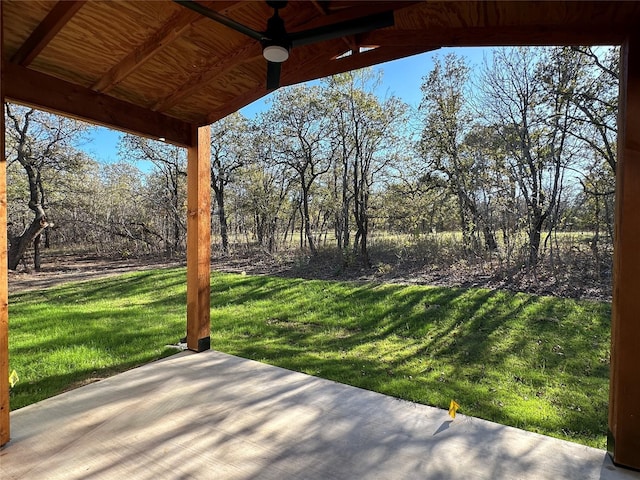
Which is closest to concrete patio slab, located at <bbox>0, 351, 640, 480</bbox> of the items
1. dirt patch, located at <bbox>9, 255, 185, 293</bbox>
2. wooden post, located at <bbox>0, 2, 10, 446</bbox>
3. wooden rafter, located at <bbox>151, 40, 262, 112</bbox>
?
wooden post, located at <bbox>0, 2, 10, 446</bbox>

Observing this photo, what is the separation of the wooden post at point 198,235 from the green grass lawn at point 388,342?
426mm

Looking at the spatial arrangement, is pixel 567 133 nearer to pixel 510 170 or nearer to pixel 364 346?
pixel 510 170

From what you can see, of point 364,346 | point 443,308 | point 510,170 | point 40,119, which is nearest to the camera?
point 364,346

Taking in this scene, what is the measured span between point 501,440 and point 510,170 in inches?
176

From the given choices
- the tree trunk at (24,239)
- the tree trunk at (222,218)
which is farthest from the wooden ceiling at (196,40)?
the tree trunk at (24,239)

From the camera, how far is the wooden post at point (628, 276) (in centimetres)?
149

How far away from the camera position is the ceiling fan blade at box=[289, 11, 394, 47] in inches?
55.8

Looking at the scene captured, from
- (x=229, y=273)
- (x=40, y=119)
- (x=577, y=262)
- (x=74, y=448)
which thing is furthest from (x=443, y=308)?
(x=40, y=119)

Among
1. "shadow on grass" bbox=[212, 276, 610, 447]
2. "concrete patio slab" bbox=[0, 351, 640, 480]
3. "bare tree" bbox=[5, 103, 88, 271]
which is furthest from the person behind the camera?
"bare tree" bbox=[5, 103, 88, 271]

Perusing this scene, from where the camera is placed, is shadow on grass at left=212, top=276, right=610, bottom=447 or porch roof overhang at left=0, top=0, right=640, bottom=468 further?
shadow on grass at left=212, top=276, right=610, bottom=447

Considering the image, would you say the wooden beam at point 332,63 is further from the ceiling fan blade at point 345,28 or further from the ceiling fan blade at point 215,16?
the ceiling fan blade at point 215,16

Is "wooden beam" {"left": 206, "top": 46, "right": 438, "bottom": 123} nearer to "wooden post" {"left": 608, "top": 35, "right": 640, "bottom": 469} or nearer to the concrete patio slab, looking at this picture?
"wooden post" {"left": 608, "top": 35, "right": 640, "bottom": 469}

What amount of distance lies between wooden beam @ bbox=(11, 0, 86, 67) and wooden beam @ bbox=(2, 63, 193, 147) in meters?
0.09

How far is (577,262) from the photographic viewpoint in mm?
4512
